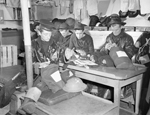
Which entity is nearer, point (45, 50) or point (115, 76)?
point (115, 76)

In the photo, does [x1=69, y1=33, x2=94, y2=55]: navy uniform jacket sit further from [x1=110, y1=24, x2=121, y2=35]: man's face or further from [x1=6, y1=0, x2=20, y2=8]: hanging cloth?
[x1=6, y1=0, x2=20, y2=8]: hanging cloth

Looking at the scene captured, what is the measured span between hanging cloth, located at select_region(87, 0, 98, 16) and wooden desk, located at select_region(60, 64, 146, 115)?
6.41 feet

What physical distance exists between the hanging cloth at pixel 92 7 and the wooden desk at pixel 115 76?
1.95m

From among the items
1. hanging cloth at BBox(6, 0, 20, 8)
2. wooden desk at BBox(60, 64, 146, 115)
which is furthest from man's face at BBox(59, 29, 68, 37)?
hanging cloth at BBox(6, 0, 20, 8)

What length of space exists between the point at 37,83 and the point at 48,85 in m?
0.12

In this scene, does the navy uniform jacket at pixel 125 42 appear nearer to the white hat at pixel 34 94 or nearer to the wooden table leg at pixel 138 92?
the wooden table leg at pixel 138 92

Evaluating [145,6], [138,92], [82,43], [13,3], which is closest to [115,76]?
[138,92]

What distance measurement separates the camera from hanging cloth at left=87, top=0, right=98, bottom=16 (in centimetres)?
391

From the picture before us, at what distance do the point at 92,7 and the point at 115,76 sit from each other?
2403 millimetres

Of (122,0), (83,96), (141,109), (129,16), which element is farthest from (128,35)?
(83,96)

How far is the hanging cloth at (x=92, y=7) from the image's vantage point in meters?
3.91

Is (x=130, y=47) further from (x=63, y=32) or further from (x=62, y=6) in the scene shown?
(x=62, y=6)

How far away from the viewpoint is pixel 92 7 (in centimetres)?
396

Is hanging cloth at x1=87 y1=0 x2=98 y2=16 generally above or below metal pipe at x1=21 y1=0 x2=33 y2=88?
above
